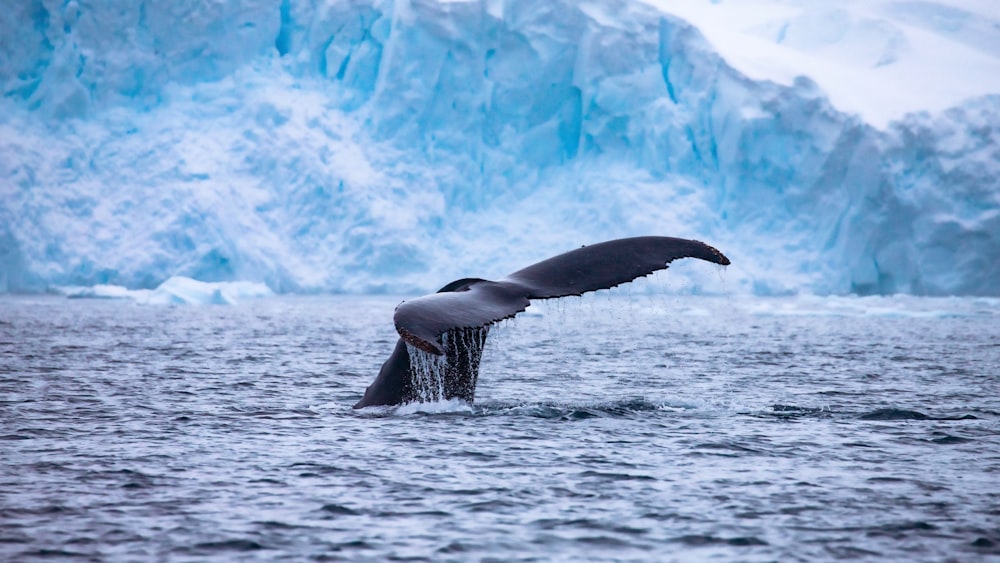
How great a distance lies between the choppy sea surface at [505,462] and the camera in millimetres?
5375

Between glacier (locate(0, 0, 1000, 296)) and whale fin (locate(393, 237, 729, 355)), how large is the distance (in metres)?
31.3

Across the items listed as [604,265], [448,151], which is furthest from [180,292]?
[604,265]

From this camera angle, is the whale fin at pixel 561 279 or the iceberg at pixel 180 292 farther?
the iceberg at pixel 180 292

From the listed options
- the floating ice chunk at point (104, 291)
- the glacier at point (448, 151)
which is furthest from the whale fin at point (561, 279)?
the floating ice chunk at point (104, 291)

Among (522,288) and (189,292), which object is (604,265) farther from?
(189,292)

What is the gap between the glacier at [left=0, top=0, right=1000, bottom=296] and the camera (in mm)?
37500

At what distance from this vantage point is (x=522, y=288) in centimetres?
719

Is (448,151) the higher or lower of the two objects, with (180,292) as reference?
higher

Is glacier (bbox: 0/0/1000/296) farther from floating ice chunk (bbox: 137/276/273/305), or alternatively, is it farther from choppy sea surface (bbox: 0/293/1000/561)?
choppy sea surface (bbox: 0/293/1000/561)

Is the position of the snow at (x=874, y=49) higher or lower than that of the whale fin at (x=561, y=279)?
→ higher

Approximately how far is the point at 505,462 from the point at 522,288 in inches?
49.9

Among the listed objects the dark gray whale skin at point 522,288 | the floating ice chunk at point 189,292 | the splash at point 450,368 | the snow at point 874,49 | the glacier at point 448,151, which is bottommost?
the splash at point 450,368

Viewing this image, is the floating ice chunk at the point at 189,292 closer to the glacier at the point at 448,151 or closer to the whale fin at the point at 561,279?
the glacier at the point at 448,151

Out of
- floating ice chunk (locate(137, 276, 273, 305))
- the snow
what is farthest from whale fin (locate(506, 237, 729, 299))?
the snow
